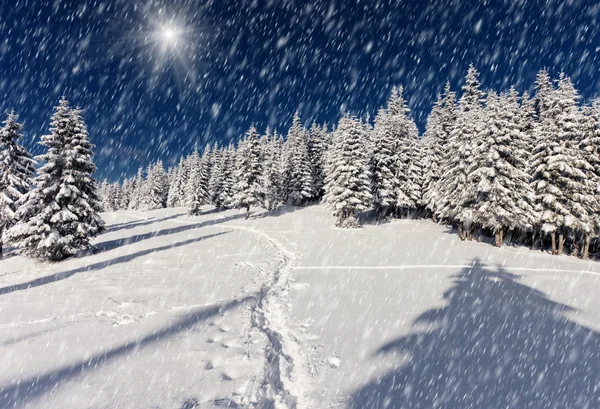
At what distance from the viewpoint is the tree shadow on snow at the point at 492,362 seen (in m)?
5.04

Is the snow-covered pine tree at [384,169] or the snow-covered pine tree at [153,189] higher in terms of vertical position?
the snow-covered pine tree at [384,169]

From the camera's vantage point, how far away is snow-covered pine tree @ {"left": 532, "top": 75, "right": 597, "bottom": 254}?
24.8m

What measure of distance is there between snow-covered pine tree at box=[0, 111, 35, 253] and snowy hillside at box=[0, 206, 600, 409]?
1246cm

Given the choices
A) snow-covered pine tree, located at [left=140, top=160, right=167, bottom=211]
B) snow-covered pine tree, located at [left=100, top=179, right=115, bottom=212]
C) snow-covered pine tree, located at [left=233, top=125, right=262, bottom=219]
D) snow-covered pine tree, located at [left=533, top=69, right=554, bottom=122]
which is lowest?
snow-covered pine tree, located at [left=100, top=179, right=115, bottom=212]

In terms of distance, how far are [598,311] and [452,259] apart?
8.77 meters

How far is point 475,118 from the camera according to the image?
29.8m

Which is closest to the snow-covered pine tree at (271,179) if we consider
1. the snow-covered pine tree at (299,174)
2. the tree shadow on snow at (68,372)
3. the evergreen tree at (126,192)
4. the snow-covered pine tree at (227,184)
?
the snow-covered pine tree at (299,174)

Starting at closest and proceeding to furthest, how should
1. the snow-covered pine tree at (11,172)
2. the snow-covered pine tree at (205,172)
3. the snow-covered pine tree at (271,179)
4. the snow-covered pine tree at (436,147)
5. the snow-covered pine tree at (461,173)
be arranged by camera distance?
the snow-covered pine tree at (11,172) → the snow-covered pine tree at (461,173) → the snow-covered pine tree at (436,147) → the snow-covered pine tree at (271,179) → the snow-covered pine tree at (205,172)

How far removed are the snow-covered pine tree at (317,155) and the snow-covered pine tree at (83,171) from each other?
40473 mm

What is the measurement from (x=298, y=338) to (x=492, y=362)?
159 inches

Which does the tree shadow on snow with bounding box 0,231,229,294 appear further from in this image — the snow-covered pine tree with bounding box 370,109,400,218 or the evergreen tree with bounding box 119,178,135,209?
the evergreen tree with bounding box 119,178,135,209

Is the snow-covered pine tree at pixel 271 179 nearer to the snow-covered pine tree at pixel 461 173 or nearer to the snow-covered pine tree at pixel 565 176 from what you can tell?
the snow-covered pine tree at pixel 461 173

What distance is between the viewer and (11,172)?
25.5 m

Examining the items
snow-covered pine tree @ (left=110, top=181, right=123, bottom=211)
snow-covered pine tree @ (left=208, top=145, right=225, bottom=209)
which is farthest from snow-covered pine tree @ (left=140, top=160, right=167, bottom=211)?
snow-covered pine tree @ (left=110, top=181, right=123, bottom=211)
